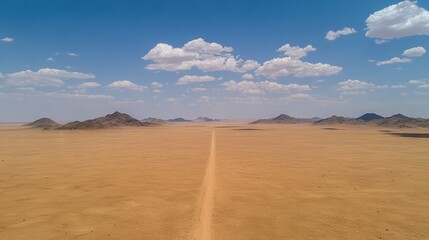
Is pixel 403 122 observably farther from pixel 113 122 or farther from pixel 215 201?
pixel 215 201

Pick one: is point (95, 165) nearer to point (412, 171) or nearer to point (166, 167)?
point (166, 167)

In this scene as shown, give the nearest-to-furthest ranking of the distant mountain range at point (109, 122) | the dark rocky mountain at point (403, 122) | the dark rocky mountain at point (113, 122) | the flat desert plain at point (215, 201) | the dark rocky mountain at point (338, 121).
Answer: the flat desert plain at point (215, 201), the dark rocky mountain at point (113, 122), the distant mountain range at point (109, 122), the dark rocky mountain at point (403, 122), the dark rocky mountain at point (338, 121)

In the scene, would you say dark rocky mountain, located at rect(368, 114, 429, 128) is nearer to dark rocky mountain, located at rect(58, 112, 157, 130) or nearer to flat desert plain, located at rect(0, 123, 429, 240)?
dark rocky mountain, located at rect(58, 112, 157, 130)

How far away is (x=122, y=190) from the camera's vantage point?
13.9 meters

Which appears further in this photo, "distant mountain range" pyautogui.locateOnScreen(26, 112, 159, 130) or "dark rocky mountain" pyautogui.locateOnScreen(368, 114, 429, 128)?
"dark rocky mountain" pyautogui.locateOnScreen(368, 114, 429, 128)

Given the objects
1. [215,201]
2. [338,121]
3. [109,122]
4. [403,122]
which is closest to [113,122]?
[109,122]

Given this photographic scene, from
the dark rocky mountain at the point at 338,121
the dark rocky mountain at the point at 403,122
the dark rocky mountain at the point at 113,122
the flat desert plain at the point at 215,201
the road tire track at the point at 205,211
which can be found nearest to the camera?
the road tire track at the point at 205,211

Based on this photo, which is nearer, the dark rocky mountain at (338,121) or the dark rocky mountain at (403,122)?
the dark rocky mountain at (403,122)

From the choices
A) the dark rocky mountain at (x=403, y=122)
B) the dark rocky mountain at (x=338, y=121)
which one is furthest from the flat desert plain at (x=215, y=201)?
the dark rocky mountain at (x=338, y=121)

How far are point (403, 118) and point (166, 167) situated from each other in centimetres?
10933

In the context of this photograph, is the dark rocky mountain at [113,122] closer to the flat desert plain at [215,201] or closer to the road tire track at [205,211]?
the flat desert plain at [215,201]

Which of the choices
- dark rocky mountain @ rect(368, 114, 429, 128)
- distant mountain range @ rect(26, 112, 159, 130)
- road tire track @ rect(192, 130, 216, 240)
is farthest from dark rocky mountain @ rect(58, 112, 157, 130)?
dark rocky mountain @ rect(368, 114, 429, 128)

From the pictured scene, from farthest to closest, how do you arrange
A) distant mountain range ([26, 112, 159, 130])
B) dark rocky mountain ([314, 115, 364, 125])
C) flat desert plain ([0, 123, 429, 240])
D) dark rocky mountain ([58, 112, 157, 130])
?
dark rocky mountain ([314, 115, 364, 125]) → distant mountain range ([26, 112, 159, 130]) → dark rocky mountain ([58, 112, 157, 130]) → flat desert plain ([0, 123, 429, 240])

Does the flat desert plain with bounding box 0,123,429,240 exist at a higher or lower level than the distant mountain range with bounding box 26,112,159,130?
lower
